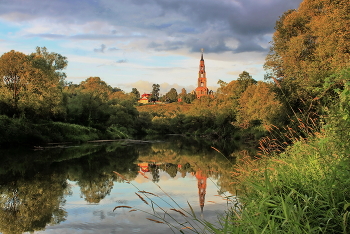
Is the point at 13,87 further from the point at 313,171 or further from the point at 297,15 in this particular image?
the point at 313,171

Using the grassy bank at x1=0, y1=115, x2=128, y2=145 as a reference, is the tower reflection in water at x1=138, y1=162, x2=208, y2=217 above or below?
below

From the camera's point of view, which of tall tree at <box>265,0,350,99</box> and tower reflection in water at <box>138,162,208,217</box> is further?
tall tree at <box>265,0,350,99</box>

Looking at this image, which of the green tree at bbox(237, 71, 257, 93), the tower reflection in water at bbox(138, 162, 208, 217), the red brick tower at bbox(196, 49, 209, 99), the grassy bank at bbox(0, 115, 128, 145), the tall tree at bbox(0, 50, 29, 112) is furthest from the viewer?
the red brick tower at bbox(196, 49, 209, 99)

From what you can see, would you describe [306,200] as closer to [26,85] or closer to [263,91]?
[26,85]

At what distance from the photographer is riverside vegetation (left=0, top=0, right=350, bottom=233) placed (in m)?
4.09

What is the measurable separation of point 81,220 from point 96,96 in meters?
44.2

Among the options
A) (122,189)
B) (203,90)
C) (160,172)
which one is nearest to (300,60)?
(160,172)

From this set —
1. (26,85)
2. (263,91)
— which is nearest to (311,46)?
(263,91)

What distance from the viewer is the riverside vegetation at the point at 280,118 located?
409 centimetres

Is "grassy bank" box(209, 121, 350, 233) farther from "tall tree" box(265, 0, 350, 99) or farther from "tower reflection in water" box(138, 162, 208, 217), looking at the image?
"tall tree" box(265, 0, 350, 99)

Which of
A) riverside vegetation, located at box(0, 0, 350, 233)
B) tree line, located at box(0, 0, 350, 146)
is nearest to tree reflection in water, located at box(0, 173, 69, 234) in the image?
riverside vegetation, located at box(0, 0, 350, 233)

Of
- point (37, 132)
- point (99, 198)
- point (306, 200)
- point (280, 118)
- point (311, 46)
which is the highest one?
point (311, 46)

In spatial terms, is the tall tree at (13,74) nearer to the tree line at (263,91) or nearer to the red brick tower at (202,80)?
the tree line at (263,91)

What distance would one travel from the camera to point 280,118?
2250 centimetres
